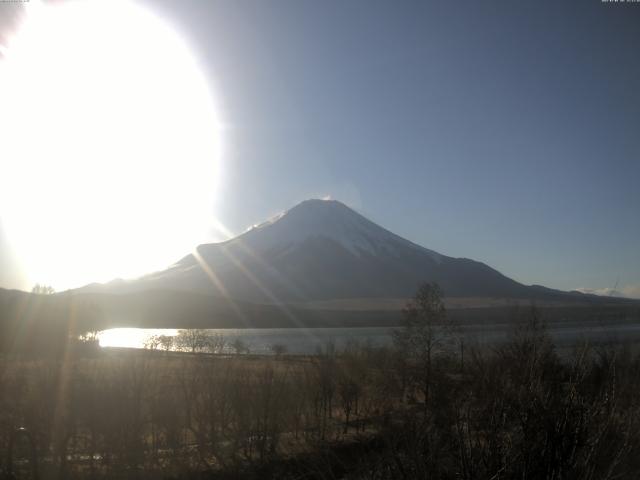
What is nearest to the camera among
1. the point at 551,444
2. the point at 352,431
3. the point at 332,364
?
the point at 551,444

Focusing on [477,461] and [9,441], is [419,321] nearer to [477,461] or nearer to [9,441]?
[9,441]

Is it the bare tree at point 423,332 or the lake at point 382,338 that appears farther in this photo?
the lake at point 382,338

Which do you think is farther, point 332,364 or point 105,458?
point 332,364

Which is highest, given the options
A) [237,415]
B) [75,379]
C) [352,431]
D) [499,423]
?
[499,423]

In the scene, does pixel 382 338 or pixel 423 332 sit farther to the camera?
pixel 382 338

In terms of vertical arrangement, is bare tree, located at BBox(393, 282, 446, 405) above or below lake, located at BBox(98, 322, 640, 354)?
above

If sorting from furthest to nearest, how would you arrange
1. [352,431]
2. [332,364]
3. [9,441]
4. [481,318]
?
[481,318] → [332,364] → [352,431] → [9,441]

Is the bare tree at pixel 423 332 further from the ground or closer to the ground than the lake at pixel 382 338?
further from the ground

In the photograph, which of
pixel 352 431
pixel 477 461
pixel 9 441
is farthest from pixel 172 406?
pixel 477 461

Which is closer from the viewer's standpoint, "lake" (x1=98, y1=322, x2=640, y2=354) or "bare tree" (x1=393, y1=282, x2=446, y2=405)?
"bare tree" (x1=393, y1=282, x2=446, y2=405)

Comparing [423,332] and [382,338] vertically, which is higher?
[423,332]

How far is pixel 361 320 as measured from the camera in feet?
470

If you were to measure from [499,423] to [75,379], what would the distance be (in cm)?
1748

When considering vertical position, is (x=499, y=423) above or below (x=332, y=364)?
above
